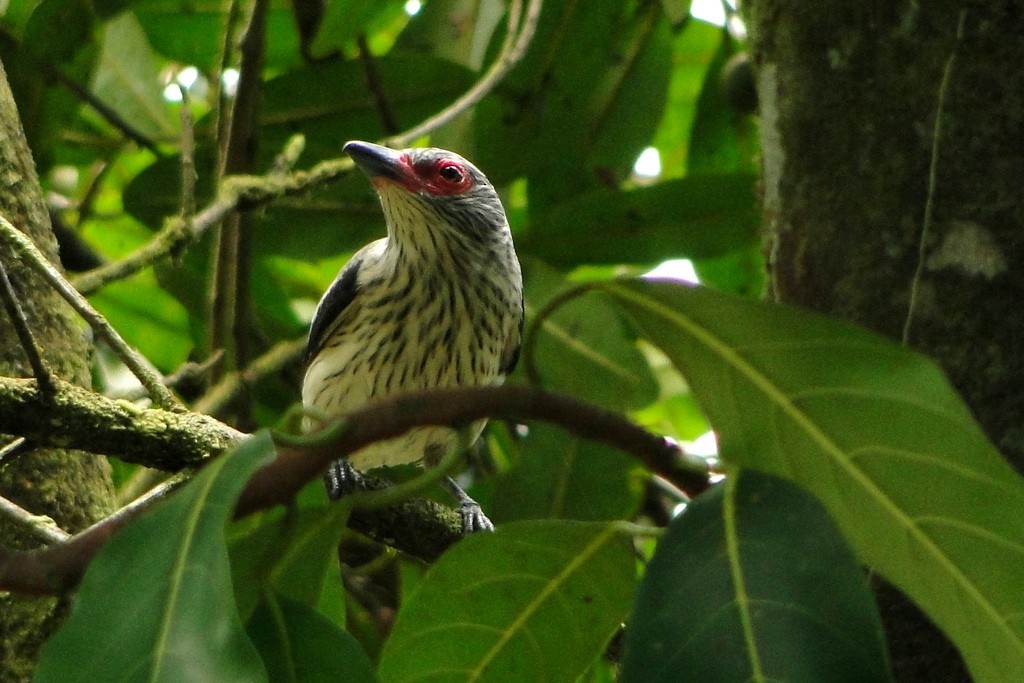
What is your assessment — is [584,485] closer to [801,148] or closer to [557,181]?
[801,148]

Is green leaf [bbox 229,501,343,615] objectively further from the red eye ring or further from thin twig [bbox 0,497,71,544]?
the red eye ring

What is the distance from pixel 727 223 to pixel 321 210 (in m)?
1.42

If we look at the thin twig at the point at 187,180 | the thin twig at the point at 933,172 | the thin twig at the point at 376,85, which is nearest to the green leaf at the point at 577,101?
the thin twig at the point at 376,85

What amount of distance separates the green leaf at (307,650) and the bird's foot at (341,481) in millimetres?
2273

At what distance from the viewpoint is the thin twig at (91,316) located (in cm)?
213

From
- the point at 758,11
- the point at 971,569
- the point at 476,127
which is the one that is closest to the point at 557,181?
the point at 476,127

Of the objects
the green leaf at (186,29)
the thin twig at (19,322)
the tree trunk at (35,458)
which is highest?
the green leaf at (186,29)

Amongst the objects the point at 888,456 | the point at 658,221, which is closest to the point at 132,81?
the point at 658,221

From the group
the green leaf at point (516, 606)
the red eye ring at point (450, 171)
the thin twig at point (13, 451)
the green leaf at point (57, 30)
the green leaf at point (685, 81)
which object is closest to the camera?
the green leaf at point (516, 606)

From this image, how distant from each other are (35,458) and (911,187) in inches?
73.4

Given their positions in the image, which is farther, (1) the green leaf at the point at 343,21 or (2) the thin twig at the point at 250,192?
(1) the green leaf at the point at 343,21

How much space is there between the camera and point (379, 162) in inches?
152

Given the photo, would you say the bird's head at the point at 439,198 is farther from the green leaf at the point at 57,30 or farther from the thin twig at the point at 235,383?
the green leaf at the point at 57,30

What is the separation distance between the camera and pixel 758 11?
3055 mm
